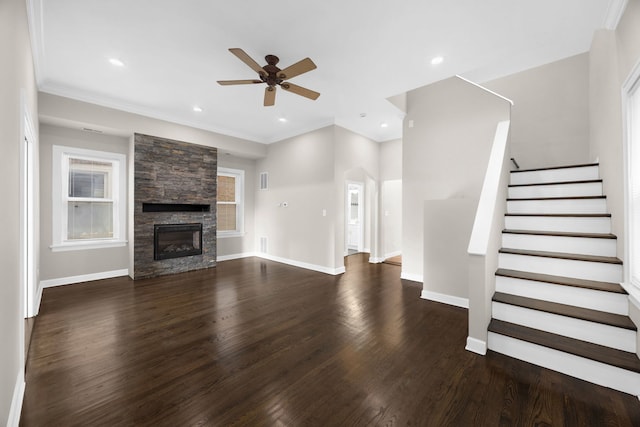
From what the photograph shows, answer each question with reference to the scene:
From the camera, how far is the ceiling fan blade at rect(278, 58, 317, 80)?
265cm

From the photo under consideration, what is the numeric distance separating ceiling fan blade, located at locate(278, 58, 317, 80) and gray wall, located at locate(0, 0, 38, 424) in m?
1.99

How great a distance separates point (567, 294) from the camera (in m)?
2.35

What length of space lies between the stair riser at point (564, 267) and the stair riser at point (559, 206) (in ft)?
2.56

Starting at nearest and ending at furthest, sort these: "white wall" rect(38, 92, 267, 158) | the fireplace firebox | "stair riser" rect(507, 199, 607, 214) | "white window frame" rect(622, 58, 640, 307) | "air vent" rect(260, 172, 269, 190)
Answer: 1. "white window frame" rect(622, 58, 640, 307)
2. "stair riser" rect(507, 199, 607, 214)
3. "white wall" rect(38, 92, 267, 158)
4. the fireplace firebox
5. "air vent" rect(260, 172, 269, 190)

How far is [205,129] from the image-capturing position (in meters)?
5.63

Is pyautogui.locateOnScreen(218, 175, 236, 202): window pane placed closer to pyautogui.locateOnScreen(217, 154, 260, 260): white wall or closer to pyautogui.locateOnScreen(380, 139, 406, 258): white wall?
pyautogui.locateOnScreen(217, 154, 260, 260): white wall

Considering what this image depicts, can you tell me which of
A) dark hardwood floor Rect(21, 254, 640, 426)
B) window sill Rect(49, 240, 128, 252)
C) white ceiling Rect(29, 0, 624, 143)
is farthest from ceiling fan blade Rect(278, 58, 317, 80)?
window sill Rect(49, 240, 128, 252)

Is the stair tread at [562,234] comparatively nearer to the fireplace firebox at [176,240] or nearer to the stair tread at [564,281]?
the stair tread at [564,281]

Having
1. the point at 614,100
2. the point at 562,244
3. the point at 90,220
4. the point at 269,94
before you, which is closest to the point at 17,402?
the point at 269,94

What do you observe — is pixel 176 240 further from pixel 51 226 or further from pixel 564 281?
pixel 564 281

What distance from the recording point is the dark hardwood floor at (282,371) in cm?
170

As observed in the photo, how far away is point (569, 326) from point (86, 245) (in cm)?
672

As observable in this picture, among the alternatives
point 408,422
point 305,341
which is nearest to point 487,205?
point 408,422

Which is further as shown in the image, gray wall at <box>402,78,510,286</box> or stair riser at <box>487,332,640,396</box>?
gray wall at <box>402,78,510,286</box>
